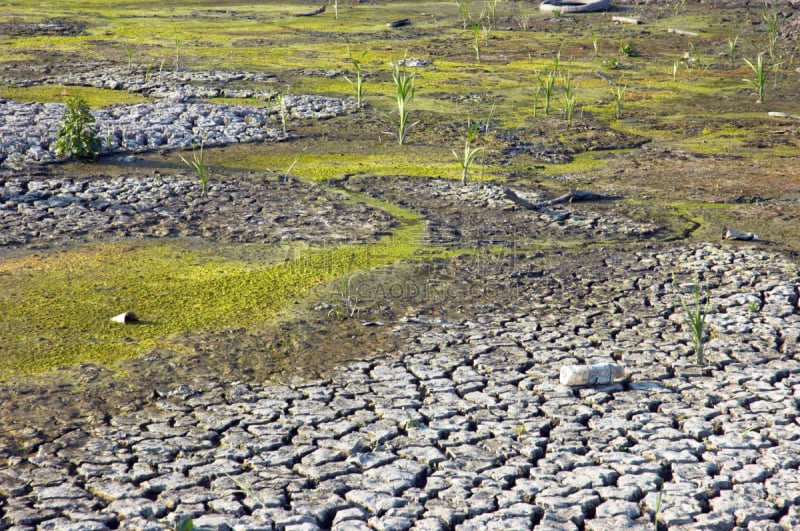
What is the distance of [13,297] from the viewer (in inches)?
186

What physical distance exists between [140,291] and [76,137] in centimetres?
269

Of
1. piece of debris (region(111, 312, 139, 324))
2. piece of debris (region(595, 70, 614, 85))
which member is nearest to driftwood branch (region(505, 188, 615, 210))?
piece of debris (region(111, 312, 139, 324))

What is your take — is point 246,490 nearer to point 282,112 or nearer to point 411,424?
point 411,424

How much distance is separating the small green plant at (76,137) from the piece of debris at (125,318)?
9.88 ft

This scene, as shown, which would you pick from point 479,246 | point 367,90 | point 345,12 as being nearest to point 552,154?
point 479,246

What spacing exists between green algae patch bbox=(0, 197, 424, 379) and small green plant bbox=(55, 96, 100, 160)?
71.7 inches

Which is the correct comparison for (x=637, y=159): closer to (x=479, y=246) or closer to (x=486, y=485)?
(x=479, y=246)

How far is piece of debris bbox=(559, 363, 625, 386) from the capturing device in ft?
12.7

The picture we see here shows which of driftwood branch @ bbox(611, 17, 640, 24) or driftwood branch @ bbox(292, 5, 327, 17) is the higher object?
driftwood branch @ bbox(292, 5, 327, 17)

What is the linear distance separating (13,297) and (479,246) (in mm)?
2521

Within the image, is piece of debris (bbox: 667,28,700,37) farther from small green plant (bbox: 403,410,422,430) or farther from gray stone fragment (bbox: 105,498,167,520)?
gray stone fragment (bbox: 105,498,167,520)

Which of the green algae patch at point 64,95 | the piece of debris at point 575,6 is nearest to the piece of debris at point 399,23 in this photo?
the piece of debris at point 575,6

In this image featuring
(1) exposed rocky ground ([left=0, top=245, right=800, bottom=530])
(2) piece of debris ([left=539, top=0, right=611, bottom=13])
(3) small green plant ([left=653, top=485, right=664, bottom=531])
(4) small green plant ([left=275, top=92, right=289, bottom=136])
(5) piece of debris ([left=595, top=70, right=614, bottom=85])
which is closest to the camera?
(3) small green plant ([left=653, top=485, right=664, bottom=531])

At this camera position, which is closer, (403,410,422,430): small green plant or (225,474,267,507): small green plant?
(225,474,267,507): small green plant
